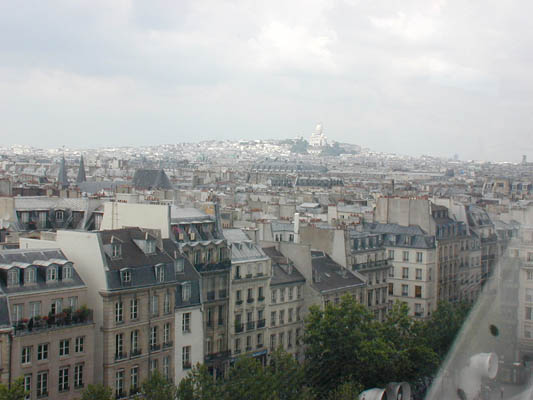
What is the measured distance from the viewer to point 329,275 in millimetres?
24438

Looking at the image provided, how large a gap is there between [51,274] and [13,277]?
0.83 metres

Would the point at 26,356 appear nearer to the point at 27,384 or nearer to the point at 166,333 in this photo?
the point at 27,384

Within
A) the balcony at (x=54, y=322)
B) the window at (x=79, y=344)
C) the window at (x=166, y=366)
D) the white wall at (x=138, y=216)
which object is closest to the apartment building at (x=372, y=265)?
the white wall at (x=138, y=216)

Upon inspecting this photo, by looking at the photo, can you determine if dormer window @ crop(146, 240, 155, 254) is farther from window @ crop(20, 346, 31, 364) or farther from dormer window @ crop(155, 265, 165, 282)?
window @ crop(20, 346, 31, 364)

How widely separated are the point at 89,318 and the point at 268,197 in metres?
36.7

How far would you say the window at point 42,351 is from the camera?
1484 centimetres

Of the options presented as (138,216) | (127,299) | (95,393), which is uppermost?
(138,216)

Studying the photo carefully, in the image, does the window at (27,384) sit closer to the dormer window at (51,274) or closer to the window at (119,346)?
the dormer window at (51,274)

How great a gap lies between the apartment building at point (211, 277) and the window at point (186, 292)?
0.92 meters

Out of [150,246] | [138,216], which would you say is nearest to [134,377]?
[150,246]

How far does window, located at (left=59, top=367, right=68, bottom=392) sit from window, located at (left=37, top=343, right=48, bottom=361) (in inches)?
15.7

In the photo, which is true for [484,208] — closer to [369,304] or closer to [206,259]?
[369,304]

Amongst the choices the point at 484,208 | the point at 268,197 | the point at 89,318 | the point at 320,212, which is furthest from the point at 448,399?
the point at 268,197

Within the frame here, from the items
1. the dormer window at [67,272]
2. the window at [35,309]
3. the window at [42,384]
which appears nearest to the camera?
the window at [42,384]
